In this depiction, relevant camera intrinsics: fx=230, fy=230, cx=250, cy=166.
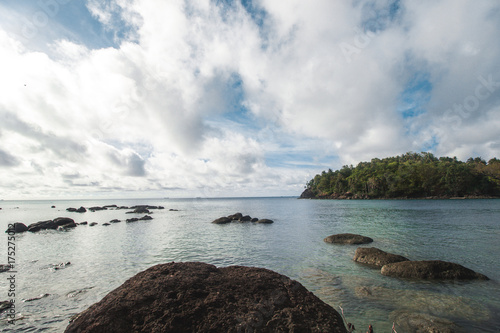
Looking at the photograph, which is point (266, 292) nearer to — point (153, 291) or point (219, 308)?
point (219, 308)

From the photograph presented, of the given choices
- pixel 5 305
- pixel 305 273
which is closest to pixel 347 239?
pixel 305 273

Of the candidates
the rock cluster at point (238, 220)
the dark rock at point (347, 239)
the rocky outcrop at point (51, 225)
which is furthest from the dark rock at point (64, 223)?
the dark rock at point (347, 239)

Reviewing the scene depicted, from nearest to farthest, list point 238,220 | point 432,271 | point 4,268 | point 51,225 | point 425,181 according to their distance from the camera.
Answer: point 432,271
point 4,268
point 51,225
point 238,220
point 425,181

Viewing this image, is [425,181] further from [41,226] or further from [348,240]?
[41,226]

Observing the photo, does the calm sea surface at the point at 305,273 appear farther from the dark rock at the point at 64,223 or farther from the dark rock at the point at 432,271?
the dark rock at the point at 64,223

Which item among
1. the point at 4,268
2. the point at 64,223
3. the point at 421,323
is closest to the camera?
the point at 421,323

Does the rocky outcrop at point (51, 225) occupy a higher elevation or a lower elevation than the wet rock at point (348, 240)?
higher

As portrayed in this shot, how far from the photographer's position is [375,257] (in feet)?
46.1

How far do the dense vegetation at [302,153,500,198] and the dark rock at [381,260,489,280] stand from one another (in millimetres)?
133707

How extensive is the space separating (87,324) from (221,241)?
64.5 feet

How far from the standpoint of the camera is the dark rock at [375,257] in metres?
13.5

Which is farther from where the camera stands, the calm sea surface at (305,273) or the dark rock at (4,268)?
the dark rock at (4,268)

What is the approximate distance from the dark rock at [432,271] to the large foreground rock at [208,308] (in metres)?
8.47

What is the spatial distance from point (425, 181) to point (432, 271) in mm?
137497
